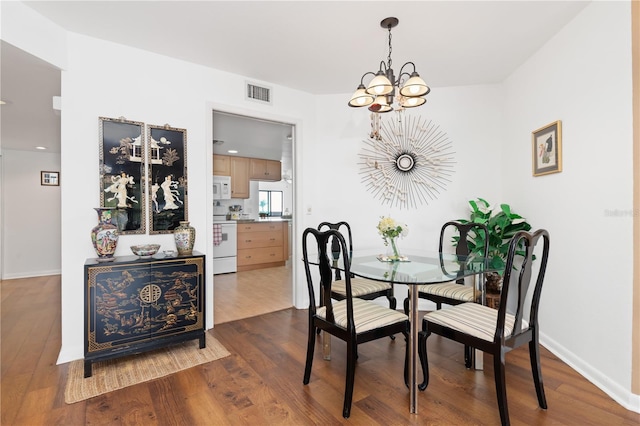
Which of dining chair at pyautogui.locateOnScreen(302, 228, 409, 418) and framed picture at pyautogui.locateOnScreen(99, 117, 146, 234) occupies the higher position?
framed picture at pyautogui.locateOnScreen(99, 117, 146, 234)

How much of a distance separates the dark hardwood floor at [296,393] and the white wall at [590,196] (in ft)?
0.86

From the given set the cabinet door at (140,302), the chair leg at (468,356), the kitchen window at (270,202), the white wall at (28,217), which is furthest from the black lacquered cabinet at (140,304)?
the kitchen window at (270,202)

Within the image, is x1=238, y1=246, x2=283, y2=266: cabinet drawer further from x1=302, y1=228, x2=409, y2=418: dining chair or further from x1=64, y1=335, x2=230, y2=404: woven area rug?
x1=302, y1=228, x2=409, y2=418: dining chair

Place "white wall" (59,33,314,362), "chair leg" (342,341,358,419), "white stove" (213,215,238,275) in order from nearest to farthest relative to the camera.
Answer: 1. "chair leg" (342,341,358,419)
2. "white wall" (59,33,314,362)
3. "white stove" (213,215,238,275)

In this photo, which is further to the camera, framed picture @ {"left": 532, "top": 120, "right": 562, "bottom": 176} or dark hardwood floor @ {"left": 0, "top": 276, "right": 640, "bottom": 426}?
framed picture @ {"left": 532, "top": 120, "right": 562, "bottom": 176}

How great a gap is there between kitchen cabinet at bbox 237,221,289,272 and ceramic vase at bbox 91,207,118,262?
3385mm

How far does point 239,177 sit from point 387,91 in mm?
4753

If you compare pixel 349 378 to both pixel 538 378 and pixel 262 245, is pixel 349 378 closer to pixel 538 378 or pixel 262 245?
pixel 538 378

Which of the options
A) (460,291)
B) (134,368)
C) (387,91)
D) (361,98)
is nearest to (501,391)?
(460,291)

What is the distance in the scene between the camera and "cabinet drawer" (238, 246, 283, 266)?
584 centimetres

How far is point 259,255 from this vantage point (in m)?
6.05

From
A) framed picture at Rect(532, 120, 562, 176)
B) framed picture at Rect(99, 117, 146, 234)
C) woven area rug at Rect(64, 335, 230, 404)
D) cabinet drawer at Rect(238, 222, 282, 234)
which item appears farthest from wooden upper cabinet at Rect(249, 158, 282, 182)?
framed picture at Rect(532, 120, 562, 176)

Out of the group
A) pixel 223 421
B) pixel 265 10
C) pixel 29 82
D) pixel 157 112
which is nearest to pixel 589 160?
pixel 265 10

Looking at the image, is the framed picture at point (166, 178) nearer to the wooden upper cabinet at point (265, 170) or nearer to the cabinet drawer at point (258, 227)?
the cabinet drawer at point (258, 227)
